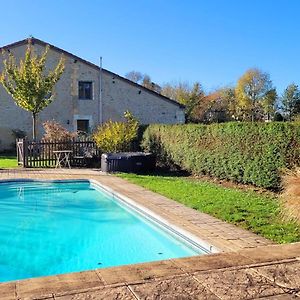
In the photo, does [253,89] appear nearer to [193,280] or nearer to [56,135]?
[56,135]

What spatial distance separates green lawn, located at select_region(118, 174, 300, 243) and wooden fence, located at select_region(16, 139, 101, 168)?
17.2 feet

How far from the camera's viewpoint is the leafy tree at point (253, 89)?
54250 millimetres

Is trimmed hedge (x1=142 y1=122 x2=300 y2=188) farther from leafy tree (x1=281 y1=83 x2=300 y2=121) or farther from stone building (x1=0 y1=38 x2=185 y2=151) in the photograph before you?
leafy tree (x1=281 y1=83 x2=300 y2=121)

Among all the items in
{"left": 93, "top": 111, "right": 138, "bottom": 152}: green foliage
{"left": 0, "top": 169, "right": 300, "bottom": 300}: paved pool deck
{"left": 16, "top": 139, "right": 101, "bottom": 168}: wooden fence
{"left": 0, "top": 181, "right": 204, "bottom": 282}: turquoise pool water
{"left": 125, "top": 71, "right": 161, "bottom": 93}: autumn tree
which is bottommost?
{"left": 0, "top": 181, "right": 204, "bottom": 282}: turquoise pool water

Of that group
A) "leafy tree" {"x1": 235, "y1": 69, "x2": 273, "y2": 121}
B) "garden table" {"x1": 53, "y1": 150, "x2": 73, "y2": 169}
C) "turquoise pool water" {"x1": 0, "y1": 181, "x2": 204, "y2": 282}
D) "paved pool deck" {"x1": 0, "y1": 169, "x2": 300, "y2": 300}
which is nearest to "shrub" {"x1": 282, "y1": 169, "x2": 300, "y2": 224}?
"paved pool deck" {"x1": 0, "y1": 169, "x2": 300, "y2": 300}

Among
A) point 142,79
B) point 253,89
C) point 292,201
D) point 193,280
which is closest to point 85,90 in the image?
point 292,201

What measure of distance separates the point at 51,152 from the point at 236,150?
8949mm

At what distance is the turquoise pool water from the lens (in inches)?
242

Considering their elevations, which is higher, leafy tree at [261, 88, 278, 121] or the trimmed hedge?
leafy tree at [261, 88, 278, 121]

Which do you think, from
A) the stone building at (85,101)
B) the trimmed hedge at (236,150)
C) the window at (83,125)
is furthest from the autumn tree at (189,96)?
the trimmed hedge at (236,150)

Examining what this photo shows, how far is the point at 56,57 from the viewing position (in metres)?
26.3

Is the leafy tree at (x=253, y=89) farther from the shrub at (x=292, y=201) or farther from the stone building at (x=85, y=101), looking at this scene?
the shrub at (x=292, y=201)

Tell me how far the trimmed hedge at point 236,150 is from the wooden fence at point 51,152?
3445mm

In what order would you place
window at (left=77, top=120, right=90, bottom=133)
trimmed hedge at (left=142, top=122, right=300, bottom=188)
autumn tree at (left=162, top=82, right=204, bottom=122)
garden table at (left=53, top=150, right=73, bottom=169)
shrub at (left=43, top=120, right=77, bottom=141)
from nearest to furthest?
trimmed hedge at (left=142, top=122, right=300, bottom=188), garden table at (left=53, top=150, right=73, bottom=169), shrub at (left=43, top=120, right=77, bottom=141), window at (left=77, top=120, right=90, bottom=133), autumn tree at (left=162, top=82, right=204, bottom=122)
